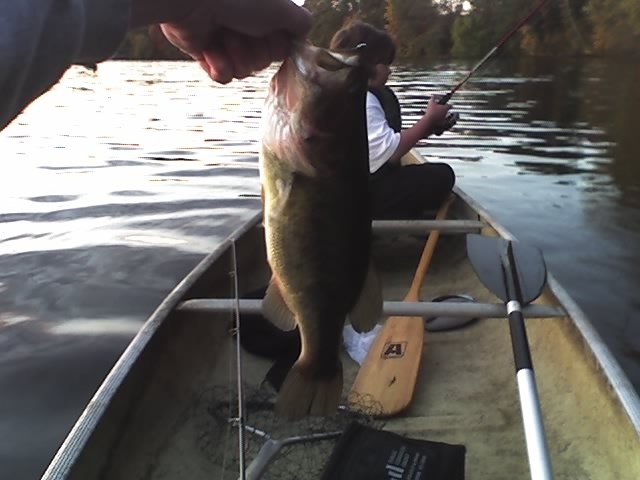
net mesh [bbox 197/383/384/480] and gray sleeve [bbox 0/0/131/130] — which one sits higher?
gray sleeve [bbox 0/0/131/130]

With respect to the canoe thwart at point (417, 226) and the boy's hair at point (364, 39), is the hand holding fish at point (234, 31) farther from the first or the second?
the canoe thwart at point (417, 226)

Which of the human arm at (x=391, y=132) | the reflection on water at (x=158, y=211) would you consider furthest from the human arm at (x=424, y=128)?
the reflection on water at (x=158, y=211)

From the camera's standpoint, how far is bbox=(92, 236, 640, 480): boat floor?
2.95 meters

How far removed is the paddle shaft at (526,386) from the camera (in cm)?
198

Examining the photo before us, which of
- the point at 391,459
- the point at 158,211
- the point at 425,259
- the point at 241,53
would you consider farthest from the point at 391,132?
the point at 158,211

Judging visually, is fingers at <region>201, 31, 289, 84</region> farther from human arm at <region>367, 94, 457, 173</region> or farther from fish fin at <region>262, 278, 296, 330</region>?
human arm at <region>367, 94, 457, 173</region>

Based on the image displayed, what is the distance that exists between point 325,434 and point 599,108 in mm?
16737

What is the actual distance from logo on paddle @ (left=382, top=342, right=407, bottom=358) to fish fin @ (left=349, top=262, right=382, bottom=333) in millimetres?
2151

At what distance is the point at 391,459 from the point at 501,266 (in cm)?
116

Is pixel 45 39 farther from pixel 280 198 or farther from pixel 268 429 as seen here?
pixel 268 429

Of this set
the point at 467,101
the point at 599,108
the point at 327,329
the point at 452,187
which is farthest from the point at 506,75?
the point at 327,329

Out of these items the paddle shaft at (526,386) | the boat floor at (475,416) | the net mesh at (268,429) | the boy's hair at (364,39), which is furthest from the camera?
the boy's hair at (364,39)

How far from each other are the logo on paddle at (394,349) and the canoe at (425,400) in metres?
0.21

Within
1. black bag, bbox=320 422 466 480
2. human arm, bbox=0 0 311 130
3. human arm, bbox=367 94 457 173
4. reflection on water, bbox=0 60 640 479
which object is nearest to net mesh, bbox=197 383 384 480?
black bag, bbox=320 422 466 480
